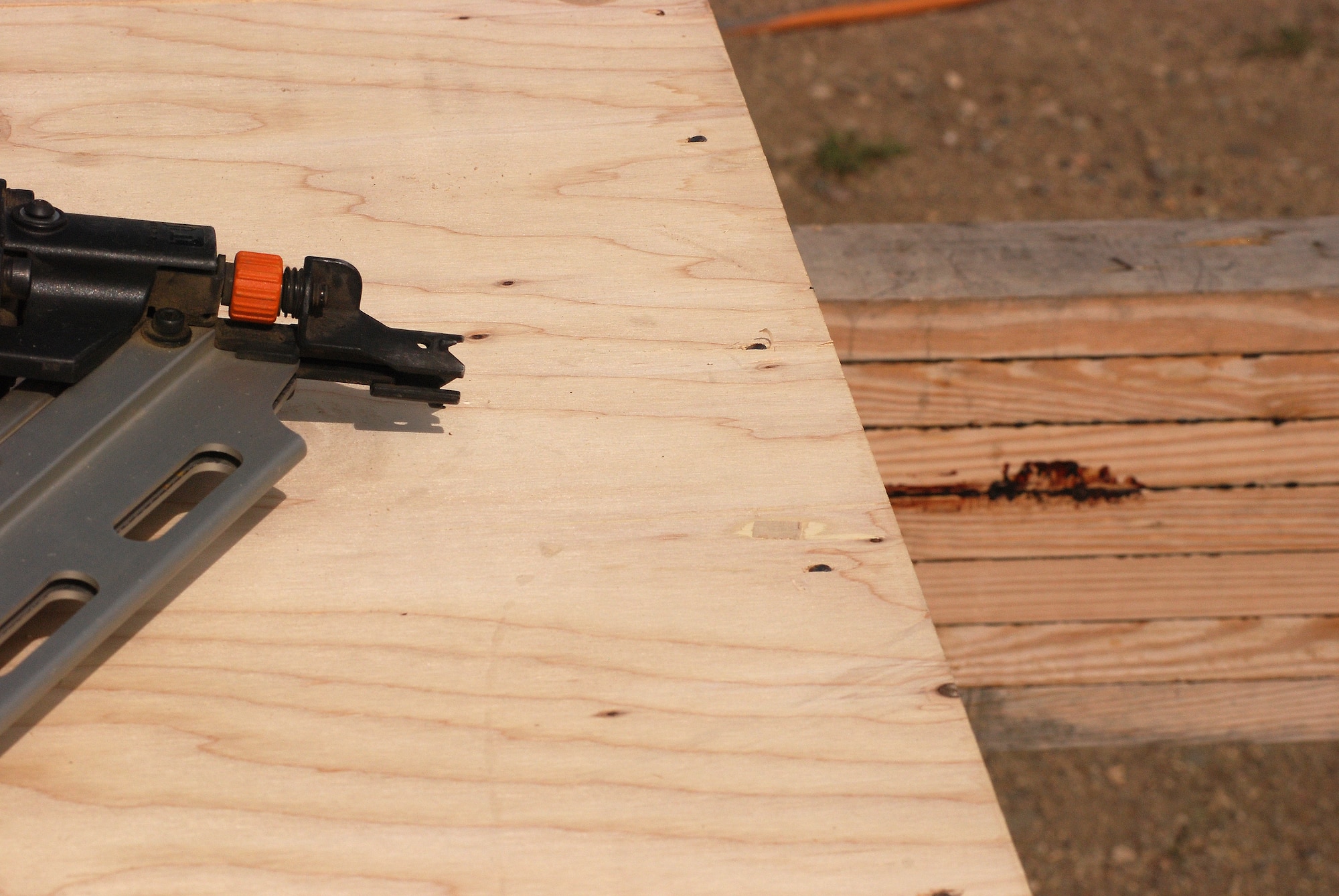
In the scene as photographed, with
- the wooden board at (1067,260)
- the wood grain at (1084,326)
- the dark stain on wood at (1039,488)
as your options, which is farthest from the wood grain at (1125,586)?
the wooden board at (1067,260)

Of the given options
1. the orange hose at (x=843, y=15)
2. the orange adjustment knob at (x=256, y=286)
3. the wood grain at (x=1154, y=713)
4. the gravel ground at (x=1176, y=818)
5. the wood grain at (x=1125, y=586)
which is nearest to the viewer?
the orange adjustment knob at (x=256, y=286)

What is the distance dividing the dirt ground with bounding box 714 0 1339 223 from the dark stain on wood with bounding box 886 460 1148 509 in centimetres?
207

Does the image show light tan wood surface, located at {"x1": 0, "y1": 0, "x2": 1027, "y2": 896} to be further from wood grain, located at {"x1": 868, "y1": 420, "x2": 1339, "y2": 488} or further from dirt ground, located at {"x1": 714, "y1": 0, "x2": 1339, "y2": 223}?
dirt ground, located at {"x1": 714, "y1": 0, "x2": 1339, "y2": 223}

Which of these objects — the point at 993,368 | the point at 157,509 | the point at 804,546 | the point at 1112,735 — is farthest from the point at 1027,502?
the point at 157,509

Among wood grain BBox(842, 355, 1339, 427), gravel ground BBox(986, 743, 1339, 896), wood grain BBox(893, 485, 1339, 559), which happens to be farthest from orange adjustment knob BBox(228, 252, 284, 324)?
gravel ground BBox(986, 743, 1339, 896)

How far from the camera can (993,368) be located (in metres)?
1.69

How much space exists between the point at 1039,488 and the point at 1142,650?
40 cm

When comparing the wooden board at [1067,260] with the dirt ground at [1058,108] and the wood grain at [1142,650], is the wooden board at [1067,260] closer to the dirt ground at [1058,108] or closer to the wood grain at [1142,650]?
the wood grain at [1142,650]

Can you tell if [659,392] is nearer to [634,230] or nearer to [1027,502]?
[634,230]

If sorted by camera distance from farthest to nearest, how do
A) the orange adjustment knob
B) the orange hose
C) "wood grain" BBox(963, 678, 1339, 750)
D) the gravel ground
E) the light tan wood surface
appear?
the orange hose < the gravel ground < "wood grain" BBox(963, 678, 1339, 750) < the orange adjustment knob < the light tan wood surface

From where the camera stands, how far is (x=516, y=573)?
2.79ft

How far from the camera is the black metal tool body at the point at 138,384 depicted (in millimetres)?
776

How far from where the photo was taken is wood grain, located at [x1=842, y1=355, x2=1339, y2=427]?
1703mm

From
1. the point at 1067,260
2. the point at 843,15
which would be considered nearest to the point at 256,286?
the point at 1067,260
